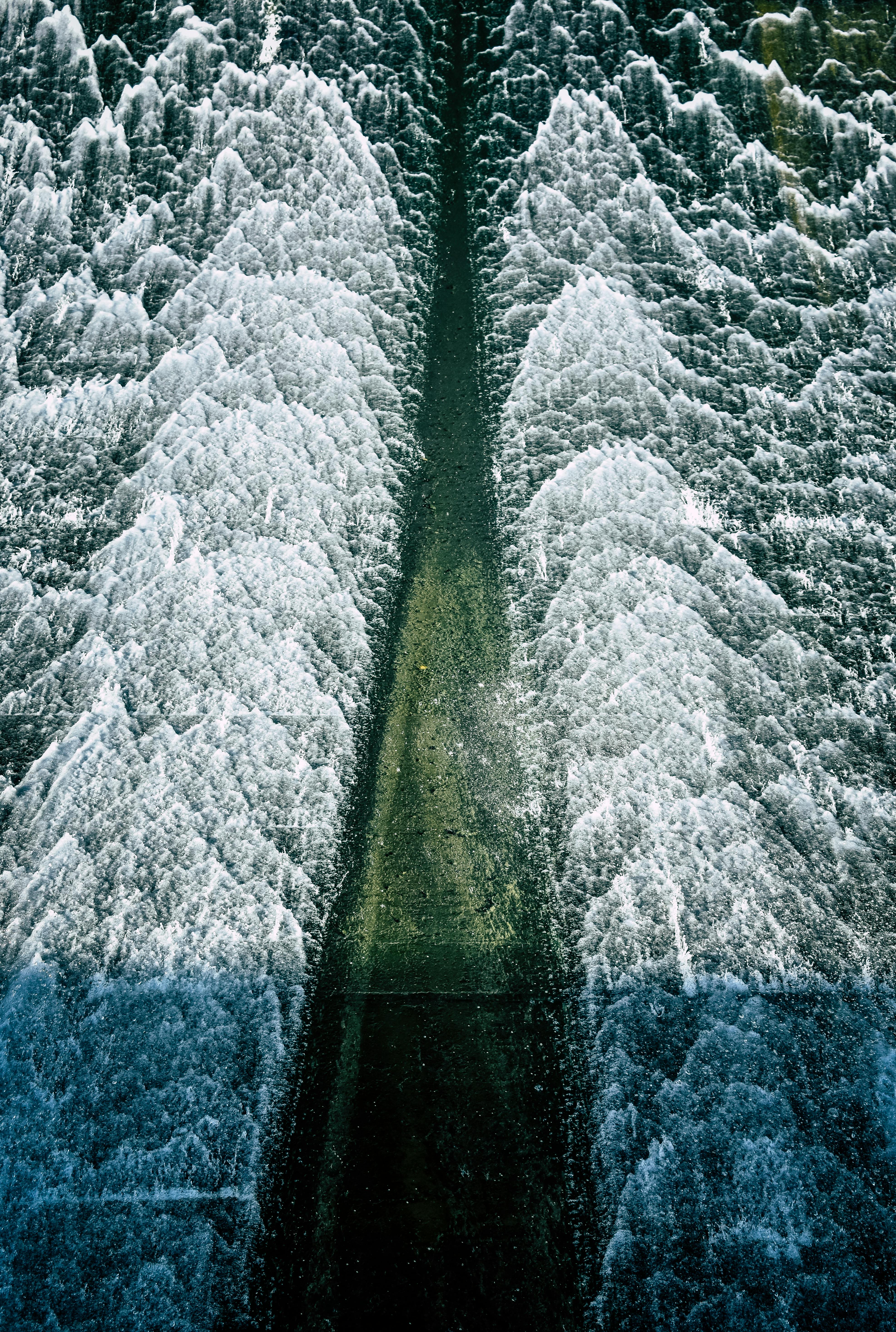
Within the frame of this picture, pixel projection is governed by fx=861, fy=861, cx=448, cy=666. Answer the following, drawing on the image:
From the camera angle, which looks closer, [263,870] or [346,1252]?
[346,1252]

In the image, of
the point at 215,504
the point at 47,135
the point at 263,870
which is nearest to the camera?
the point at 263,870

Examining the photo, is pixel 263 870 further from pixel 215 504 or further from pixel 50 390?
pixel 50 390

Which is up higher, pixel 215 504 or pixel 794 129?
pixel 794 129

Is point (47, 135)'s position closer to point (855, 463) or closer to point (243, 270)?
point (243, 270)

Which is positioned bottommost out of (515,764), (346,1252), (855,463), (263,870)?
(346,1252)

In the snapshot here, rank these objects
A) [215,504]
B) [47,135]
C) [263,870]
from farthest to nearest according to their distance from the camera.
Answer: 1. [47,135]
2. [215,504]
3. [263,870]

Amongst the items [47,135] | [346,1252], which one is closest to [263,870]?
[346,1252]

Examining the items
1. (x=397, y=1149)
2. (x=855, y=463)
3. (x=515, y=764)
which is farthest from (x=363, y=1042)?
(x=855, y=463)
